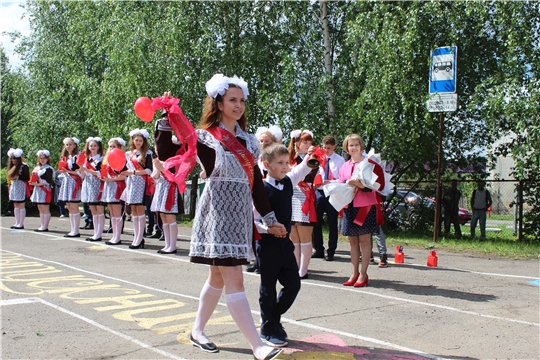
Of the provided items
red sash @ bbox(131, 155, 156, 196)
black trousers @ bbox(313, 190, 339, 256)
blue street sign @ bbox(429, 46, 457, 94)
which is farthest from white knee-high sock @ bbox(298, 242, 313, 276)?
blue street sign @ bbox(429, 46, 457, 94)

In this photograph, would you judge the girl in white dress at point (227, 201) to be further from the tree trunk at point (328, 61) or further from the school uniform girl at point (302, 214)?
the tree trunk at point (328, 61)

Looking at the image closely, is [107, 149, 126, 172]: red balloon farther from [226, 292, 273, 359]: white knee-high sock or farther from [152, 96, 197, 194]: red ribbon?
[226, 292, 273, 359]: white knee-high sock

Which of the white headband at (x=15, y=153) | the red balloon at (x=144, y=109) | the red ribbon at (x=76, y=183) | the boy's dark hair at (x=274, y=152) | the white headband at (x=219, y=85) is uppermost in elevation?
the white headband at (x=15, y=153)

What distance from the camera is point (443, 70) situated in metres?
12.9

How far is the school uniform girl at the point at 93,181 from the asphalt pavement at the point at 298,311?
8.51 feet

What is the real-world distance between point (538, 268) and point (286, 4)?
11884 mm

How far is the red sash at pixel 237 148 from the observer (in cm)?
429

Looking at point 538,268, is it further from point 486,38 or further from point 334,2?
point 334,2

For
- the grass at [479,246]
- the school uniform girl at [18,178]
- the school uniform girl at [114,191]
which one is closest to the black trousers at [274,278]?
the grass at [479,246]

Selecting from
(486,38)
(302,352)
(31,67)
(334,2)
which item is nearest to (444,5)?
(486,38)

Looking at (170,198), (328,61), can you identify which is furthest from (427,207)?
(170,198)

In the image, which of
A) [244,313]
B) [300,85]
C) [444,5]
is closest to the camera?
[244,313]

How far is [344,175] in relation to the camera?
7.49 m

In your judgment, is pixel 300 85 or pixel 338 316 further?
pixel 300 85
